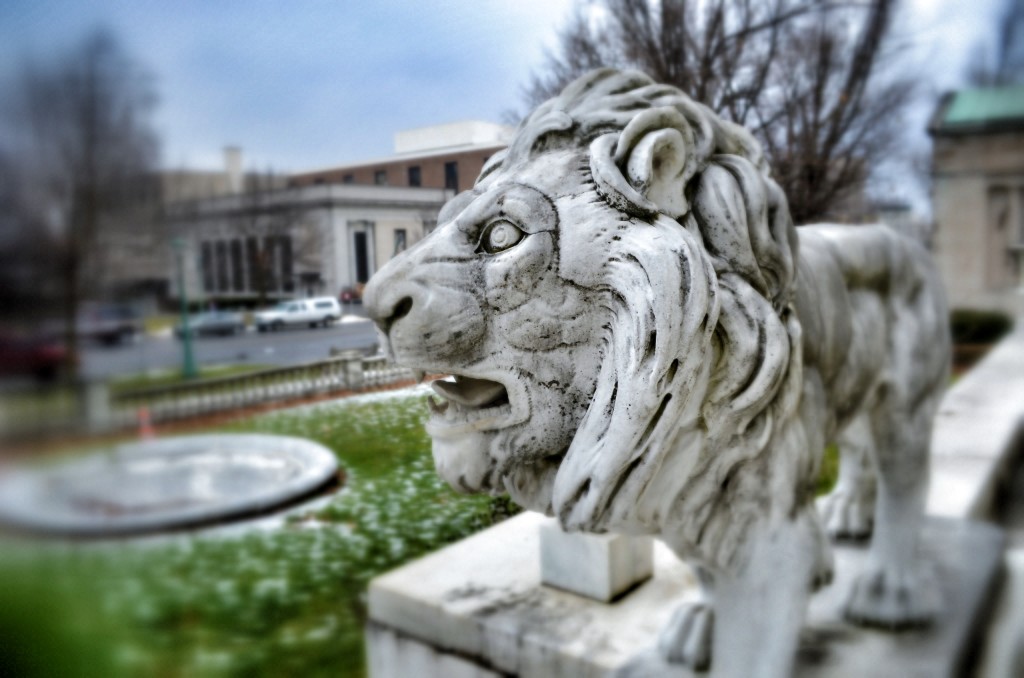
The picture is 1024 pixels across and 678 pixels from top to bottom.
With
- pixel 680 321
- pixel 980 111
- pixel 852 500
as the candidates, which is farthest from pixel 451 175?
pixel 852 500

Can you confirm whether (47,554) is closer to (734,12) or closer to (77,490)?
(77,490)

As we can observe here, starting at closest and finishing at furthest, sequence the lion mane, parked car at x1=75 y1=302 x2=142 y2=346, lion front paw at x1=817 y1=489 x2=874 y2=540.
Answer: the lion mane
parked car at x1=75 y1=302 x2=142 y2=346
lion front paw at x1=817 y1=489 x2=874 y2=540

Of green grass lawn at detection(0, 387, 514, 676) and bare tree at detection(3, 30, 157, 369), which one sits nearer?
bare tree at detection(3, 30, 157, 369)

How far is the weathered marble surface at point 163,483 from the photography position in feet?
1.97

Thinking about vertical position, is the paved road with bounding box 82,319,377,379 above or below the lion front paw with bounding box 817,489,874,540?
above

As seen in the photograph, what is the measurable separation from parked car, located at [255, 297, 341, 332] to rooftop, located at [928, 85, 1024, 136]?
607 millimetres

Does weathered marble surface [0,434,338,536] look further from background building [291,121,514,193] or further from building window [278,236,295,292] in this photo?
background building [291,121,514,193]

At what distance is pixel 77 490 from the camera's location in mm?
666

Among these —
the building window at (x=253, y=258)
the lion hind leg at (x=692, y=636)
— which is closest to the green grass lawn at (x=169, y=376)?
the building window at (x=253, y=258)

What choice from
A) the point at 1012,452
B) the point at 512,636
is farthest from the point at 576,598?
the point at 1012,452

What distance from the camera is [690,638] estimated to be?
0.89 metres

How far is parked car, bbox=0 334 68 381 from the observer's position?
537 millimetres

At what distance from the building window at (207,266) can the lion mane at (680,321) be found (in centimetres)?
38

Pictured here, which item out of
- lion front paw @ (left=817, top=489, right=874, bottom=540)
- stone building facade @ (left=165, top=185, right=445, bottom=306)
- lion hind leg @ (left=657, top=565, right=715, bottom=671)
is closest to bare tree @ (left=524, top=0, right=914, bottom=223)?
stone building facade @ (left=165, top=185, right=445, bottom=306)
